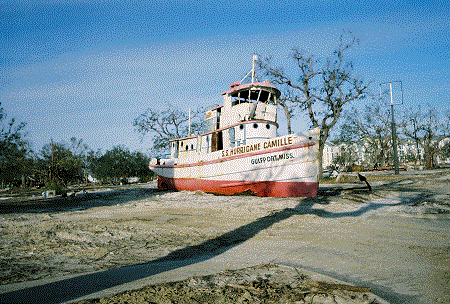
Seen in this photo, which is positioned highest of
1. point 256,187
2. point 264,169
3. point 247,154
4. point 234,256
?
point 247,154

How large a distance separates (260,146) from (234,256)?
332 inches

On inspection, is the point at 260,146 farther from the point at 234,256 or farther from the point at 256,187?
the point at 234,256

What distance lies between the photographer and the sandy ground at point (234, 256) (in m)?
2.28

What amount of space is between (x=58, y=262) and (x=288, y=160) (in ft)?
29.5

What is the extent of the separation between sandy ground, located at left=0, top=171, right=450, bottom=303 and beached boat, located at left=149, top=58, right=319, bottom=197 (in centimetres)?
447

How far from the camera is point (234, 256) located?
3.42 m

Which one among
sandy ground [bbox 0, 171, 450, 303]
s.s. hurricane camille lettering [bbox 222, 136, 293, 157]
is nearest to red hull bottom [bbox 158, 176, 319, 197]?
s.s. hurricane camille lettering [bbox 222, 136, 293, 157]

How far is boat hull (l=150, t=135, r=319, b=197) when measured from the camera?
10336mm

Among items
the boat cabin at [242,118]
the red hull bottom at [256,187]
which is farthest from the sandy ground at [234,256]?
the boat cabin at [242,118]

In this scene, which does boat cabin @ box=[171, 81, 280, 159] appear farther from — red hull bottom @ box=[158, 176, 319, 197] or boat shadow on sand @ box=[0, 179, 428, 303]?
boat shadow on sand @ box=[0, 179, 428, 303]

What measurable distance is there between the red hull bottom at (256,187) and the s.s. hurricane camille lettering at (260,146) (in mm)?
1492

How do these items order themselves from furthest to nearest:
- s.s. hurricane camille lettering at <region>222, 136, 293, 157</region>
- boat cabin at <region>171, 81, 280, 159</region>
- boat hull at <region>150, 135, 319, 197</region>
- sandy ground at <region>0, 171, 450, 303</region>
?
boat cabin at <region>171, 81, 280, 159</region> → s.s. hurricane camille lettering at <region>222, 136, 293, 157</region> → boat hull at <region>150, 135, 319, 197</region> → sandy ground at <region>0, 171, 450, 303</region>

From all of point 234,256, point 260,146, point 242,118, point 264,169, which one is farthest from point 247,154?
point 234,256

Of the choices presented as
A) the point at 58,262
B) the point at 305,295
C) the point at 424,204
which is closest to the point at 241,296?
the point at 305,295
